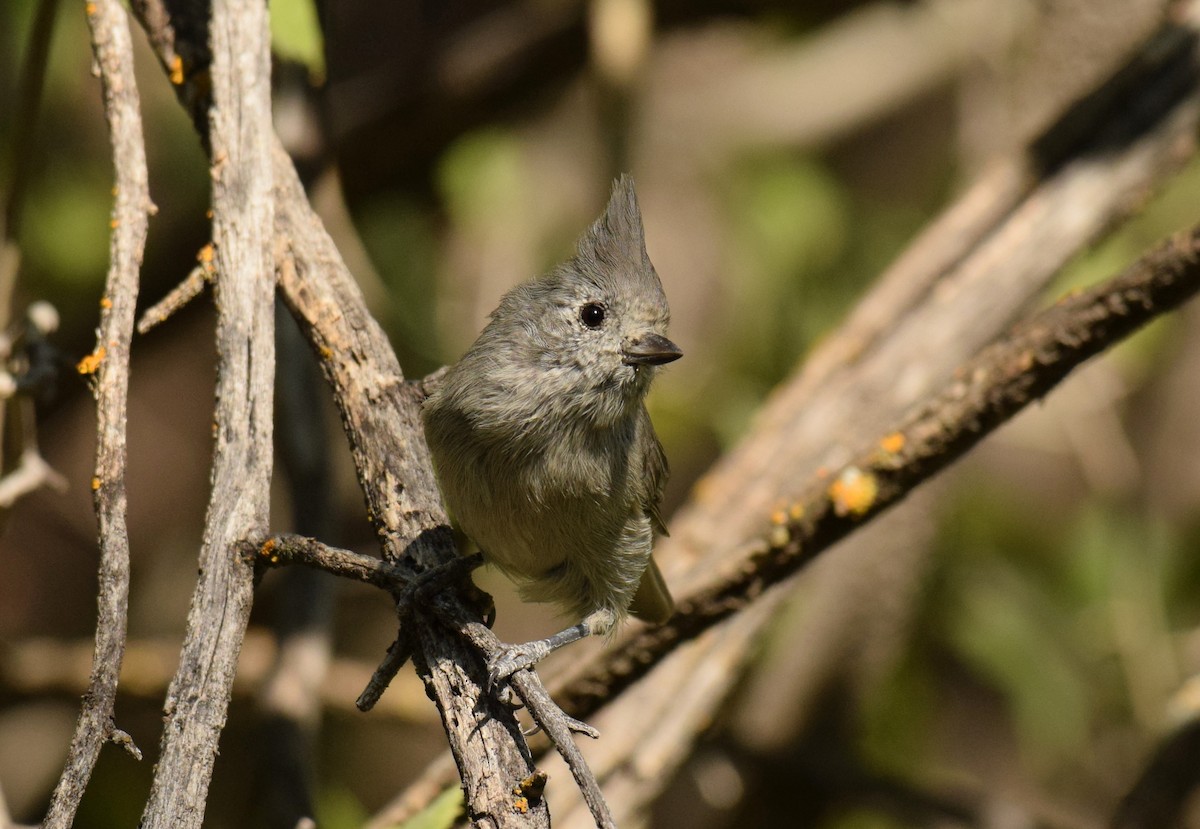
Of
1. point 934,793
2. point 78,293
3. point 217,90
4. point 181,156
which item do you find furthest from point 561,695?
point 181,156

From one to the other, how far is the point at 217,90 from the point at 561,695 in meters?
1.54

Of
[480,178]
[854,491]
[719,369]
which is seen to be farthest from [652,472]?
[480,178]

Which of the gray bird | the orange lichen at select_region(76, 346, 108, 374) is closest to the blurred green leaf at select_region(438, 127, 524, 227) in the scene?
the gray bird

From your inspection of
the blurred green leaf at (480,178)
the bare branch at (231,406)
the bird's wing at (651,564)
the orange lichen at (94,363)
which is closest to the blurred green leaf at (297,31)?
the bare branch at (231,406)

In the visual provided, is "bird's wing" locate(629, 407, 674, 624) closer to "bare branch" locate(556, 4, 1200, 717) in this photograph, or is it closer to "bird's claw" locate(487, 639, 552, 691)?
"bare branch" locate(556, 4, 1200, 717)

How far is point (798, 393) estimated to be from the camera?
361 centimetres

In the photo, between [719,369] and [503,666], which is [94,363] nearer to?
[503,666]

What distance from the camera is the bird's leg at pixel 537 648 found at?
68.3 inches

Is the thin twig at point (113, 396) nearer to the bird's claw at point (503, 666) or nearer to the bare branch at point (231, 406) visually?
the bare branch at point (231, 406)

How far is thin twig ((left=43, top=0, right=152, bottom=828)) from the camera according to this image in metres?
1.48

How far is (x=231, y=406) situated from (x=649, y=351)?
1.05m

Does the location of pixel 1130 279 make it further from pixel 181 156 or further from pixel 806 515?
pixel 181 156

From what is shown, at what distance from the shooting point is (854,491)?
7.78ft

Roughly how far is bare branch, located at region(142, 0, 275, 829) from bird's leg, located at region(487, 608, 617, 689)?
1.27 ft
